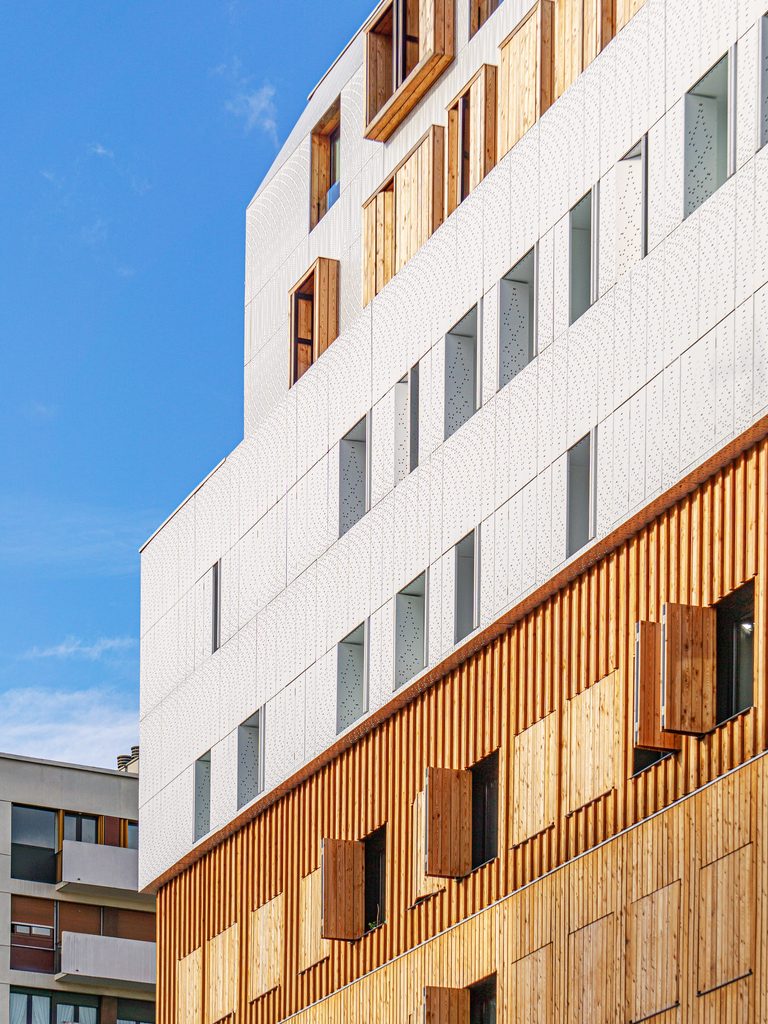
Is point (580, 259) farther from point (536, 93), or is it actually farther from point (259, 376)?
point (259, 376)

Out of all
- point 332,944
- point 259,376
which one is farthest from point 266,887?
point 259,376

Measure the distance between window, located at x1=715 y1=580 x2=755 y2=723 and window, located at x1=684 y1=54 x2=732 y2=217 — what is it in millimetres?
6905

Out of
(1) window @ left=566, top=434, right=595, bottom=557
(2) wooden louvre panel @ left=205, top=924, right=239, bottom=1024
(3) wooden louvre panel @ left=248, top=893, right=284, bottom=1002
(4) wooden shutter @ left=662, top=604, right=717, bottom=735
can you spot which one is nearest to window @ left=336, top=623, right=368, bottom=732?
(3) wooden louvre panel @ left=248, top=893, right=284, bottom=1002

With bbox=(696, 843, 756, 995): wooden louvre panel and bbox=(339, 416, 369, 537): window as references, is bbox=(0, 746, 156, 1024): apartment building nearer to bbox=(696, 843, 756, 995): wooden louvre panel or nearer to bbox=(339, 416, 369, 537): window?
bbox=(339, 416, 369, 537): window

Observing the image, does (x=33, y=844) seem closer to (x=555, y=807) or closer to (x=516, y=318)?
(x=516, y=318)

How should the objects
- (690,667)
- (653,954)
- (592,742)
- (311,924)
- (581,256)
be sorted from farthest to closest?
1. (311,924)
2. (581,256)
3. (592,742)
4. (690,667)
5. (653,954)

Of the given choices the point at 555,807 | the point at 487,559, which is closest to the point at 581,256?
the point at 487,559

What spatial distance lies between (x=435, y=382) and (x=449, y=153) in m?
5.39

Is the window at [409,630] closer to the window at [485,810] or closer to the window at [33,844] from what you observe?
the window at [485,810]

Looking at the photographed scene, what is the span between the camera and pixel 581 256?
42.8 meters

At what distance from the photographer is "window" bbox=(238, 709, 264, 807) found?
178ft

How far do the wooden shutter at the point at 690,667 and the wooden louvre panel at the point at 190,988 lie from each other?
23.3 m

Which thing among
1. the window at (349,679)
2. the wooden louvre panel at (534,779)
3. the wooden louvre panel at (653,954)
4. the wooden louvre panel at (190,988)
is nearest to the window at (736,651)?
the wooden louvre panel at (653,954)

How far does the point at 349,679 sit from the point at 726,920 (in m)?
16.6
